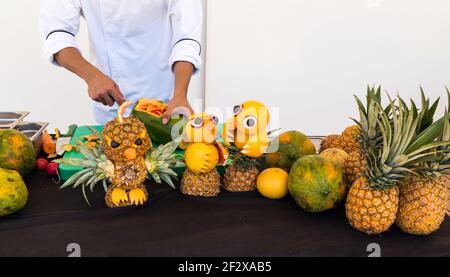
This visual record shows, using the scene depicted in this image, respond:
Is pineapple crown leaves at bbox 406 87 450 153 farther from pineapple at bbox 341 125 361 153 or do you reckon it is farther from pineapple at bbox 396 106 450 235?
pineapple at bbox 341 125 361 153

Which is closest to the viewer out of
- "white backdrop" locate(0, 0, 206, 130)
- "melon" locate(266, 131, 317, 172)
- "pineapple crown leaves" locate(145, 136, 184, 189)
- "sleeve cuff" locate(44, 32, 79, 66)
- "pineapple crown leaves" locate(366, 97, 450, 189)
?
"pineapple crown leaves" locate(366, 97, 450, 189)

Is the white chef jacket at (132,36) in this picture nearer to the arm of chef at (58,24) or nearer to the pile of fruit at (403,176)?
the arm of chef at (58,24)

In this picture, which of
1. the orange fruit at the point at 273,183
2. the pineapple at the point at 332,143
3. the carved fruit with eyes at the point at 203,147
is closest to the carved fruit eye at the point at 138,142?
the carved fruit with eyes at the point at 203,147

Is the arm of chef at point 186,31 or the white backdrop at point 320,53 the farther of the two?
the white backdrop at point 320,53

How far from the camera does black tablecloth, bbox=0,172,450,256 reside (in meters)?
1.01

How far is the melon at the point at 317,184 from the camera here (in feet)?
3.67

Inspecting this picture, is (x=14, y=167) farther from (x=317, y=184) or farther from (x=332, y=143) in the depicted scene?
(x=332, y=143)

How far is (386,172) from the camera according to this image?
1.01 metres

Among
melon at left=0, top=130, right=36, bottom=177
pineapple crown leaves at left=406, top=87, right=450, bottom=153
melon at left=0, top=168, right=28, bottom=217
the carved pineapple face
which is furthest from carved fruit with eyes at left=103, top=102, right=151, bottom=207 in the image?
pineapple crown leaves at left=406, top=87, right=450, bottom=153

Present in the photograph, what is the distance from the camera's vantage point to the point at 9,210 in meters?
1.12

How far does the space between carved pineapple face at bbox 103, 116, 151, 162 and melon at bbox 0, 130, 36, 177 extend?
13.8 inches

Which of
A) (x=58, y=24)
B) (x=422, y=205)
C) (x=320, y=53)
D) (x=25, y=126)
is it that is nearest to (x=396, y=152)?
(x=422, y=205)

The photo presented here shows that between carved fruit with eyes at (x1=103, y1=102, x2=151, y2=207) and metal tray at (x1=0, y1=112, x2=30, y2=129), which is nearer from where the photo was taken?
carved fruit with eyes at (x1=103, y1=102, x2=151, y2=207)

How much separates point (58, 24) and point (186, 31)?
565 millimetres
